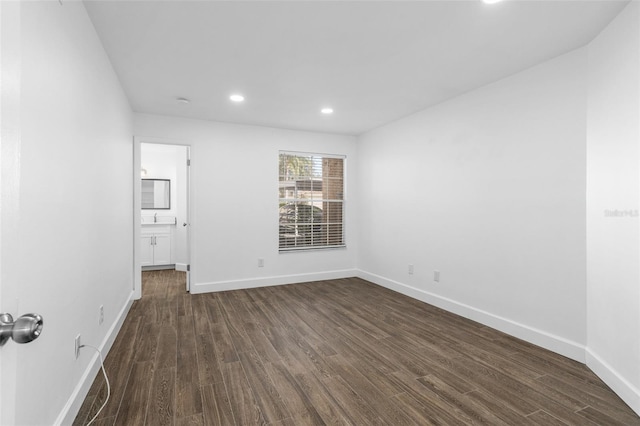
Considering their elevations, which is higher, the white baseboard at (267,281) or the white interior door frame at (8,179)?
the white interior door frame at (8,179)

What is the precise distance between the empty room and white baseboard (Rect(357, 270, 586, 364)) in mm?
20

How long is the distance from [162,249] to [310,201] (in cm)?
314

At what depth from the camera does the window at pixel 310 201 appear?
5.14 metres

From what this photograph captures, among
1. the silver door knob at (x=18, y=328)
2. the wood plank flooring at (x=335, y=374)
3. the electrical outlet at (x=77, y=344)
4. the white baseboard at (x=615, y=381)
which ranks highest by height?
the silver door knob at (x=18, y=328)

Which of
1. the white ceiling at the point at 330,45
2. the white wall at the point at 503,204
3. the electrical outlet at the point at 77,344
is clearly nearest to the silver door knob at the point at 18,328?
the electrical outlet at the point at 77,344

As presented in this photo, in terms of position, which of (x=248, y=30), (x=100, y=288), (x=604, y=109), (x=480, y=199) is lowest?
(x=100, y=288)

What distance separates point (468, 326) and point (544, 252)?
1.02 metres

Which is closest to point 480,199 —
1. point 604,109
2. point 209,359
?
point 604,109

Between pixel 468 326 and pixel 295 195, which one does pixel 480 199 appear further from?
pixel 295 195

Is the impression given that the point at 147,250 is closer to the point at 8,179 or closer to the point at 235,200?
the point at 235,200

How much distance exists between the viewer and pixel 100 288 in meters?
2.43

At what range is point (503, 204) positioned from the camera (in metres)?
3.09

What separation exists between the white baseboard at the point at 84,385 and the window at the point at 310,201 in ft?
8.65

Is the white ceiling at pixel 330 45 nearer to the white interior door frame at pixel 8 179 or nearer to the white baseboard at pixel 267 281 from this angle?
the white interior door frame at pixel 8 179
